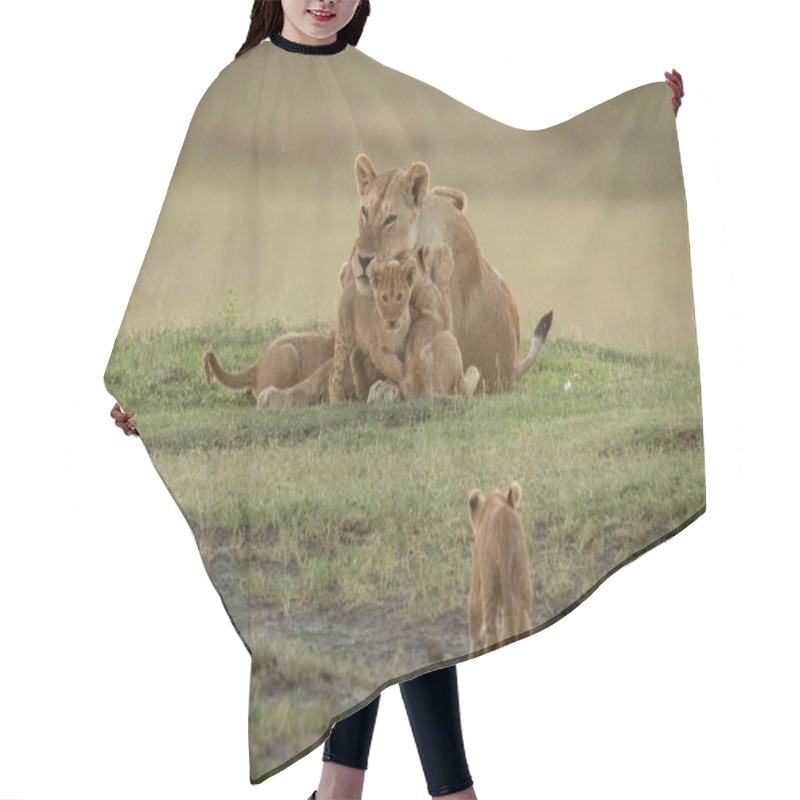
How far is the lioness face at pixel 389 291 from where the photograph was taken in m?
3.81

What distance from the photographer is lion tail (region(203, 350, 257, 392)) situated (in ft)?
12.4

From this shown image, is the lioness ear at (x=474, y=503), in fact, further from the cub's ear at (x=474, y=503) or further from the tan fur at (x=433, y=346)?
the tan fur at (x=433, y=346)

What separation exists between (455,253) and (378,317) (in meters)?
0.22

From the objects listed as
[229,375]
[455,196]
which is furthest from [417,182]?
[229,375]

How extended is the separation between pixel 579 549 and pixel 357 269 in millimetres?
751

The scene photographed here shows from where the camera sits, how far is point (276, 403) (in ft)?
12.4

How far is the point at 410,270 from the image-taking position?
3826 mm

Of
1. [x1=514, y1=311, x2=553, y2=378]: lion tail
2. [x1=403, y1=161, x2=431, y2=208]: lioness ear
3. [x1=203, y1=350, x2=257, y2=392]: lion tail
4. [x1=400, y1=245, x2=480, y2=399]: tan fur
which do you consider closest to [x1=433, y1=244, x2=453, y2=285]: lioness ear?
[x1=400, y1=245, x2=480, y2=399]: tan fur

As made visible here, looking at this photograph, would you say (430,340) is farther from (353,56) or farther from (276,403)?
(353,56)

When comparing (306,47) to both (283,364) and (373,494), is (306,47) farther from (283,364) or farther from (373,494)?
(373,494)

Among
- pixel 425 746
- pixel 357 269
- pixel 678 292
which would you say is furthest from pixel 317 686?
pixel 678 292

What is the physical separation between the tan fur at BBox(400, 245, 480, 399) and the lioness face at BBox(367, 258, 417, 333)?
3 cm

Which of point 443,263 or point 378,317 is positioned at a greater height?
point 443,263

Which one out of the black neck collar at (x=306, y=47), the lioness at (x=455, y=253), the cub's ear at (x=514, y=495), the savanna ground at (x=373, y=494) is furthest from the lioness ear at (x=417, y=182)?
Answer: the cub's ear at (x=514, y=495)
